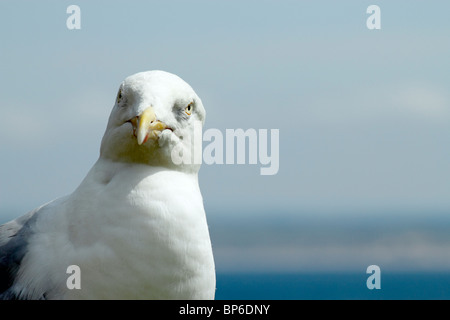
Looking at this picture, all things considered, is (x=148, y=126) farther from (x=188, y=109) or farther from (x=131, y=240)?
(x=131, y=240)

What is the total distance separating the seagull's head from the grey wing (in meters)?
0.57

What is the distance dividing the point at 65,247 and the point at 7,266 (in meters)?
0.37

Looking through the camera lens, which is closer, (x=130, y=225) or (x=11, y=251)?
(x=130, y=225)

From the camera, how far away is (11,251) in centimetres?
336

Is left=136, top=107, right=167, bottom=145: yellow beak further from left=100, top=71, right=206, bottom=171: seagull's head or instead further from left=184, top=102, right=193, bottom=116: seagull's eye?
left=184, top=102, right=193, bottom=116: seagull's eye

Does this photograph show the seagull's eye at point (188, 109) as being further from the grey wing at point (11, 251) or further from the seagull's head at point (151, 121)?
the grey wing at point (11, 251)

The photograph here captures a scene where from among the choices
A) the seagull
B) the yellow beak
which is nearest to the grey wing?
the seagull

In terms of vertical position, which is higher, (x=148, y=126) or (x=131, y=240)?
(x=148, y=126)

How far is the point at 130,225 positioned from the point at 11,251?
67 cm

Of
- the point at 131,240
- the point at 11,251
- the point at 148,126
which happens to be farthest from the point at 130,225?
the point at 11,251

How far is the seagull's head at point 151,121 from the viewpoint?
3.22m
